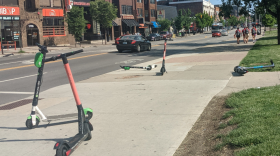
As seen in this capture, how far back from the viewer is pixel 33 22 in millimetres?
40625

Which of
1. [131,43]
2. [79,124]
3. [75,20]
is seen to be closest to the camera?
[79,124]

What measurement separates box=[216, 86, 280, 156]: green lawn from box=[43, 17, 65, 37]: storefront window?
39.2m

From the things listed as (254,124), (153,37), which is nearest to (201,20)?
(153,37)

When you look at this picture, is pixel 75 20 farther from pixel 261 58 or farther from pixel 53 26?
pixel 261 58

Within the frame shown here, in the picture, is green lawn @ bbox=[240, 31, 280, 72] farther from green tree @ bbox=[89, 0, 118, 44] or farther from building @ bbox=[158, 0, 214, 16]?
building @ bbox=[158, 0, 214, 16]

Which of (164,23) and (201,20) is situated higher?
(201,20)

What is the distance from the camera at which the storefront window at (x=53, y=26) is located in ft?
141

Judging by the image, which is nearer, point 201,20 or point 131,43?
point 131,43

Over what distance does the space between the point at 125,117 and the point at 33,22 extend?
37429 millimetres

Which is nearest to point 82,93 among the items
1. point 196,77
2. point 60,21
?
point 196,77

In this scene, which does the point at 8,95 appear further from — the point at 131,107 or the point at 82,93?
the point at 131,107

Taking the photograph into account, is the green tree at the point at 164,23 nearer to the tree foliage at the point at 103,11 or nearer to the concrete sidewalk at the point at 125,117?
the tree foliage at the point at 103,11

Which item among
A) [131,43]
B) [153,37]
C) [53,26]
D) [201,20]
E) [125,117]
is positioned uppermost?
[201,20]

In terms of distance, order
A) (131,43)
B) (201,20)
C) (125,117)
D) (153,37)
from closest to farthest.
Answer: (125,117) < (131,43) < (153,37) < (201,20)
